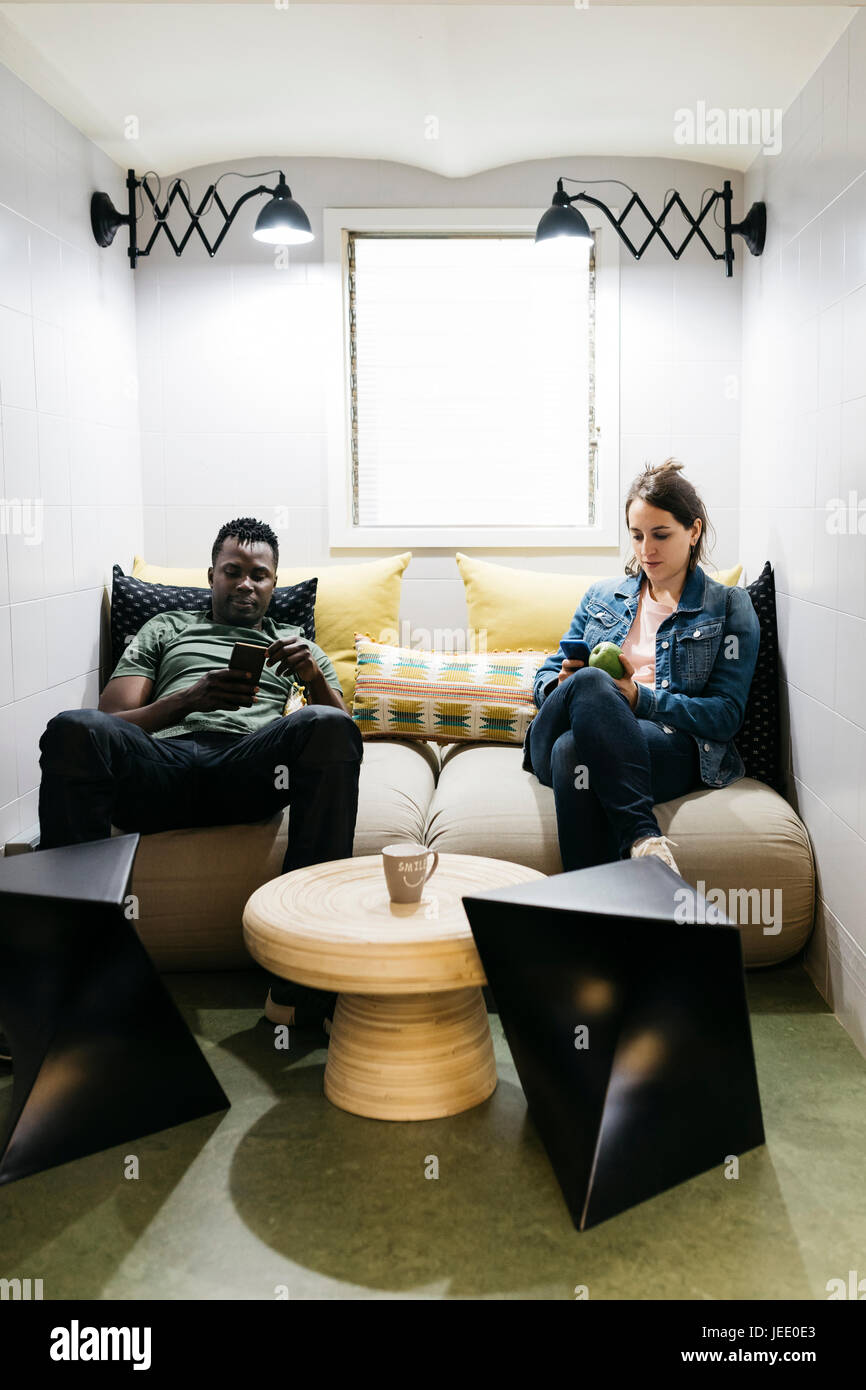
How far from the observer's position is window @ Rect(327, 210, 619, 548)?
374cm

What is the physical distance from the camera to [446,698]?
324 centimetres

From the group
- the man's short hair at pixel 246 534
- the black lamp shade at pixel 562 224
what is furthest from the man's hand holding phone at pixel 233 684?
the black lamp shade at pixel 562 224

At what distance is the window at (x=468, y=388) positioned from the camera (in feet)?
12.3

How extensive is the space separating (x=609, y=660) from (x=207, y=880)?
108 centimetres

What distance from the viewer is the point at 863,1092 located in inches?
82.3

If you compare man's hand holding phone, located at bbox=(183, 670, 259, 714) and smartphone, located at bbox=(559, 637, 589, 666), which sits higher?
smartphone, located at bbox=(559, 637, 589, 666)

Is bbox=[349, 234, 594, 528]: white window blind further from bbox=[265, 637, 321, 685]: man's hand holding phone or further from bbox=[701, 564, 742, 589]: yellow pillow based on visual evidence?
bbox=[265, 637, 321, 685]: man's hand holding phone

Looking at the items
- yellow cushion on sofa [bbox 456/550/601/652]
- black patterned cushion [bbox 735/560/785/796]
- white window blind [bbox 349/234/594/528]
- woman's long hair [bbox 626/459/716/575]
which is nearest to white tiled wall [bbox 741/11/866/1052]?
black patterned cushion [bbox 735/560/785/796]

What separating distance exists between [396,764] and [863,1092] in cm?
144

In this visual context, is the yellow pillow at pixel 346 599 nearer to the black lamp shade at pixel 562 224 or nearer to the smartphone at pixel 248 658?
the smartphone at pixel 248 658

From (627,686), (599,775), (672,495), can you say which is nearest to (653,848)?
(599,775)

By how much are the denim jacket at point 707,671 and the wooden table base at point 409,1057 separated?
3.26 feet

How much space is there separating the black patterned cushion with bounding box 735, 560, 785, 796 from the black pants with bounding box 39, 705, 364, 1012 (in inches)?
43.9

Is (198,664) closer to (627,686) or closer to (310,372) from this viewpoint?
(627,686)
